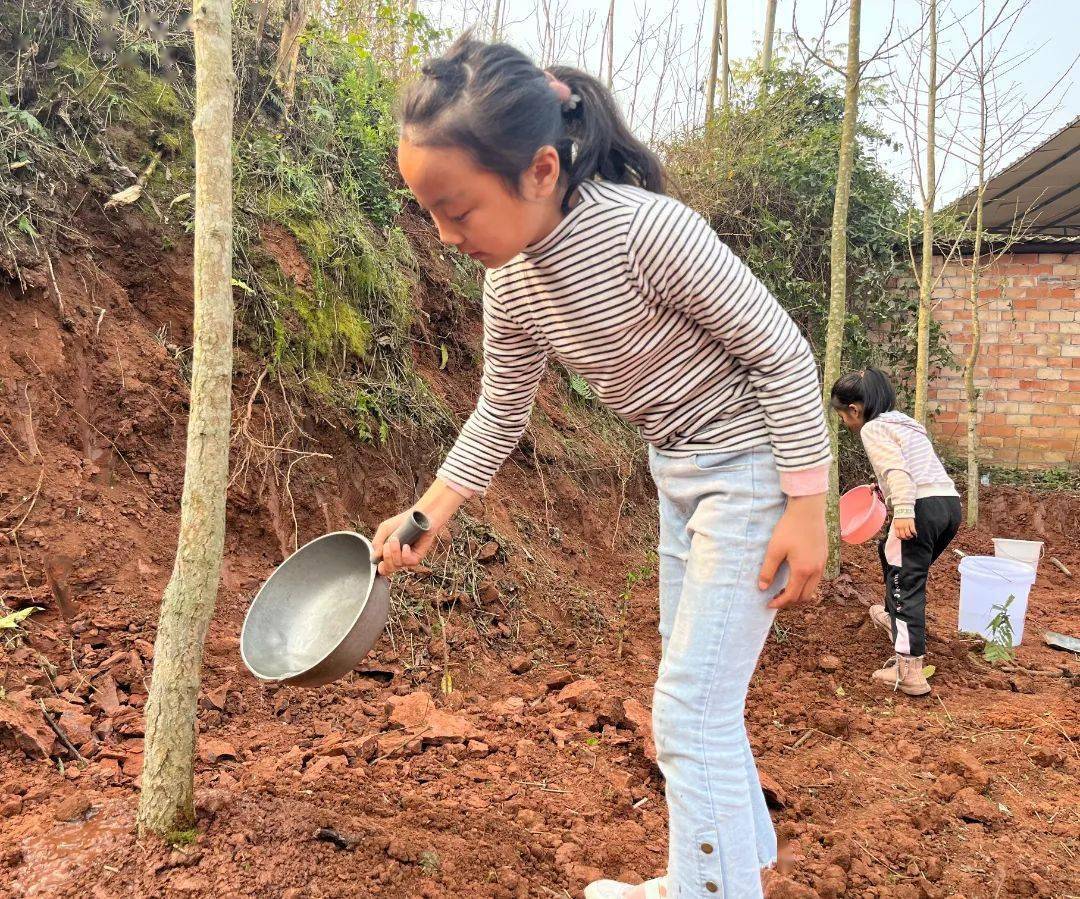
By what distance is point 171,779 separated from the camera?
1667 mm

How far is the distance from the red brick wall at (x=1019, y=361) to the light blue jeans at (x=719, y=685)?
764 cm

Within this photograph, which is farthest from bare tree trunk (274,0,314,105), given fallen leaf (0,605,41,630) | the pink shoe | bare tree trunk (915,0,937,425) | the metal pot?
bare tree trunk (915,0,937,425)

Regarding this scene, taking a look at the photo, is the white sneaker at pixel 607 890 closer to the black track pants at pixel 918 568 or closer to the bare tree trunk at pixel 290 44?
the black track pants at pixel 918 568

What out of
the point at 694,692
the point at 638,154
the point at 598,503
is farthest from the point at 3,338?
the point at 598,503

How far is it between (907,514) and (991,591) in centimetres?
115

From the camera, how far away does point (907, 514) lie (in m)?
3.73

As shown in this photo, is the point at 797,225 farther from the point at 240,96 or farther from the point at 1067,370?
the point at 240,96

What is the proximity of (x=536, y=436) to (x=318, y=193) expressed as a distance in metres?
Answer: 1.96

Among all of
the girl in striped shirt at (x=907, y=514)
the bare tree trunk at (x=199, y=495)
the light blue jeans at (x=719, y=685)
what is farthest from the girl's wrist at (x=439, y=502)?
the girl in striped shirt at (x=907, y=514)

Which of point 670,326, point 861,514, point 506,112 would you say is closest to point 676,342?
point 670,326

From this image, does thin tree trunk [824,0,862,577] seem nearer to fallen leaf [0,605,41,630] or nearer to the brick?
fallen leaf [0,605,41,630]

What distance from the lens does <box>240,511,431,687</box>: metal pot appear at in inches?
65.2

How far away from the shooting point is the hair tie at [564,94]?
1.39 m

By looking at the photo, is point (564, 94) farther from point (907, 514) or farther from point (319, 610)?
point (907, 514)
